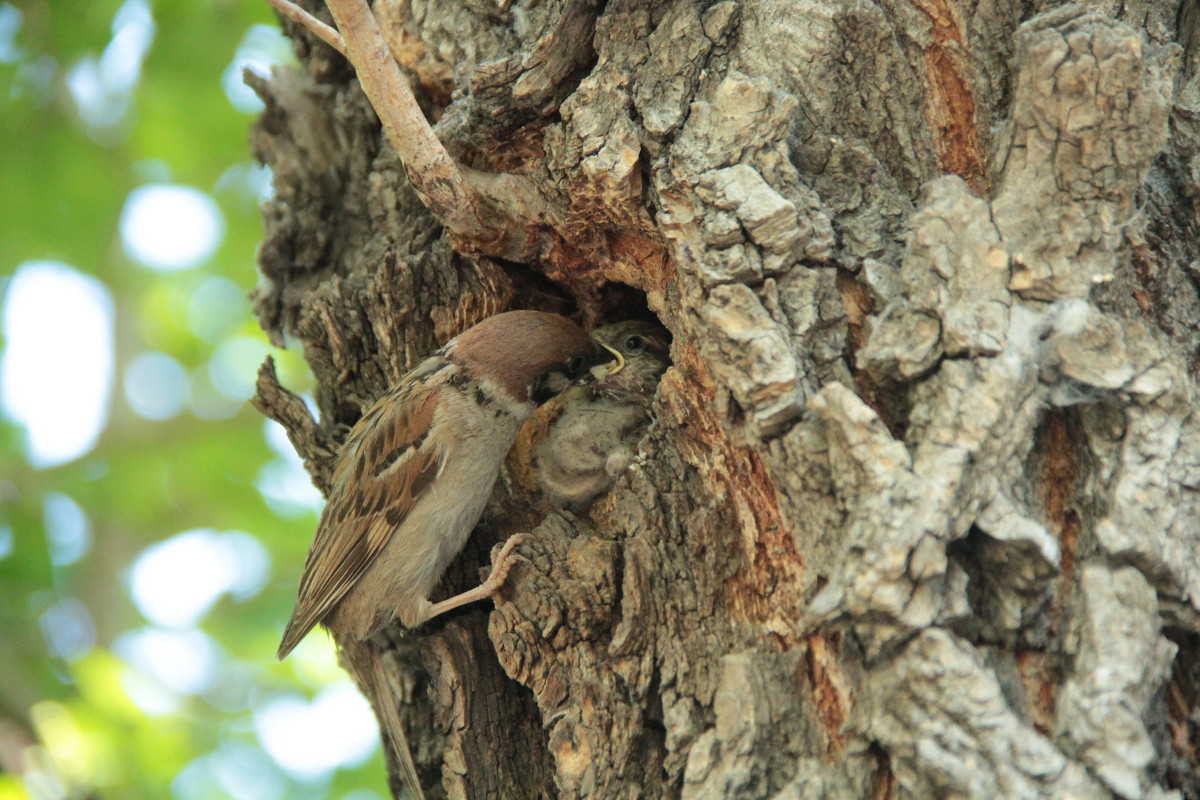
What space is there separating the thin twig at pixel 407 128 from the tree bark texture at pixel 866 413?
0.15 m

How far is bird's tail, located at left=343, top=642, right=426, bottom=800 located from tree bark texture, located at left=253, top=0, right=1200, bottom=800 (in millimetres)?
57

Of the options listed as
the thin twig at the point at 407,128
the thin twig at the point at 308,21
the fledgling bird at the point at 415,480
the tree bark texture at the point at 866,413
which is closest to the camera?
the tree bark texture at the point at 866,413

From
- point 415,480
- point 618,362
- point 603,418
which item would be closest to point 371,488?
point 415,480

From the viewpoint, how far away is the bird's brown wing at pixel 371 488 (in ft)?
9.74

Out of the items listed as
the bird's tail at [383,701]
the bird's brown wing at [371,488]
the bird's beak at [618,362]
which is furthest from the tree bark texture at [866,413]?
the bird's beak at [618,362]

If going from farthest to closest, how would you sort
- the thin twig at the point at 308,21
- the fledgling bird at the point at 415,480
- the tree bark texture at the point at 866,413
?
1. the fledgling bird at the point at 415,480
2. the thin twig at the point at 308,21
3. the tree bark texture at the point at 866,413

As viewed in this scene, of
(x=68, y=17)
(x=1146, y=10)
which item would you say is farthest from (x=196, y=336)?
(x=1146, y=10)

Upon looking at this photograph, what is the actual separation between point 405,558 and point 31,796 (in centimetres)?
167

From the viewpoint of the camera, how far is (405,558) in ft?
9.57

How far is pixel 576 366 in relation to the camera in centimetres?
319

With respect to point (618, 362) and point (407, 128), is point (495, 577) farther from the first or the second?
point (407, 128)

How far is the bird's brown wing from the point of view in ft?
9.74

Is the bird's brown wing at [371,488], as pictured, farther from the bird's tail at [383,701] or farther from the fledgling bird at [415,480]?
the bird's tail at [383,701]

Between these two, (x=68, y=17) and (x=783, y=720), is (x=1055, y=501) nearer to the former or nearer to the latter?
(x=783, y=720)
